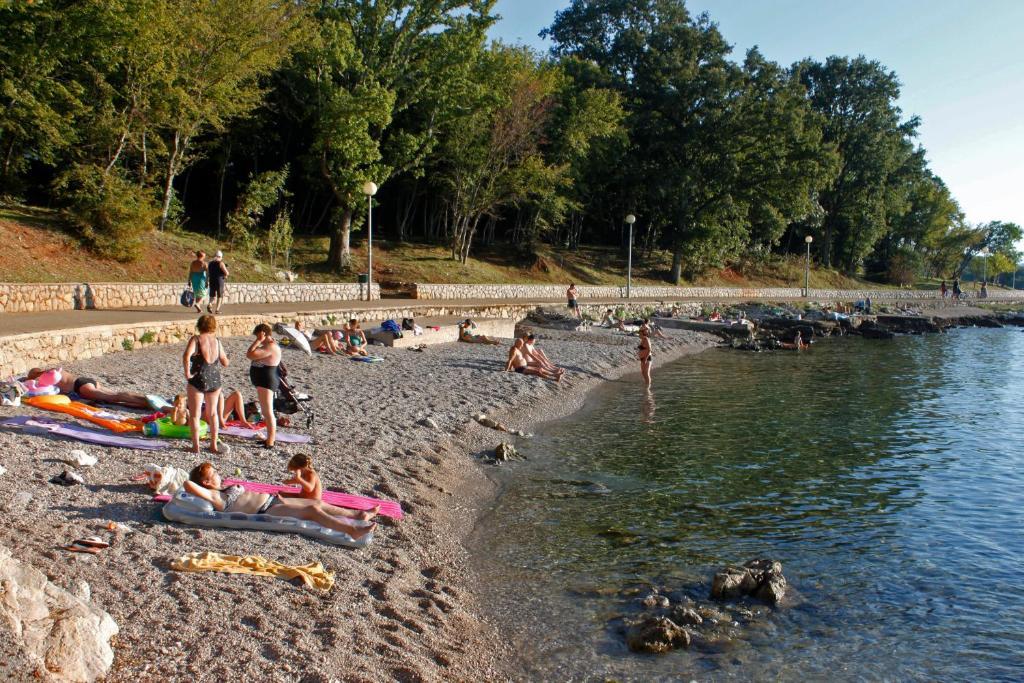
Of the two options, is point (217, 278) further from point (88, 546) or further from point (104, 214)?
point (88, 546)

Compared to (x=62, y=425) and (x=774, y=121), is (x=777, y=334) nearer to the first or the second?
(x=774, y=121)

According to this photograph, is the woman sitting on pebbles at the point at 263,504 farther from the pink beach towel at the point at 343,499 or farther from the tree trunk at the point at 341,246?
the tree trunk at the point at 341,246

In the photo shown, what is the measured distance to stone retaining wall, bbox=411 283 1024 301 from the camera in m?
33.7

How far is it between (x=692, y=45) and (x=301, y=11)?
86.6 feet

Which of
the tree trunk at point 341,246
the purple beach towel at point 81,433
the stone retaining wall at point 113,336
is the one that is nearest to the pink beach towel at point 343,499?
the purple beach towel at point 81,433

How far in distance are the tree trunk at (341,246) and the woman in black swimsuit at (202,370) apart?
24537 mm

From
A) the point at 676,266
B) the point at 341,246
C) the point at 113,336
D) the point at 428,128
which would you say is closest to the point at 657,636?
the point at 113,336

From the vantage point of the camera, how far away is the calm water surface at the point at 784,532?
21.1 feet

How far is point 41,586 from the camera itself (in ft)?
15.0

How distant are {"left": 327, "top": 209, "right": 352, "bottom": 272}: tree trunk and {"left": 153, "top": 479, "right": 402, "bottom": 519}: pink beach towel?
25529 millimetres

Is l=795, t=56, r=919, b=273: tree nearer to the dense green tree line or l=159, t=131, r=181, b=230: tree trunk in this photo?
the dense green tree line

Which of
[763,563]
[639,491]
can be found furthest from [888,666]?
[639,491]

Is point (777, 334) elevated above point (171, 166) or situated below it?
below

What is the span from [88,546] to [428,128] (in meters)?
31.6
